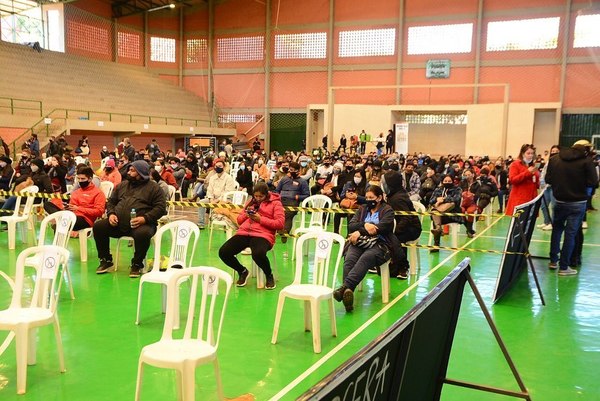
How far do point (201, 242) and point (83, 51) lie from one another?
23519 millimetres

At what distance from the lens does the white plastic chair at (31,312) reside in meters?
3.30


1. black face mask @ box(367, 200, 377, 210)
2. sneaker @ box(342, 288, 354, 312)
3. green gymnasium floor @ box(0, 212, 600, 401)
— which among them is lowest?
green gymnasium floor @ box(0, 212, 600, 401)

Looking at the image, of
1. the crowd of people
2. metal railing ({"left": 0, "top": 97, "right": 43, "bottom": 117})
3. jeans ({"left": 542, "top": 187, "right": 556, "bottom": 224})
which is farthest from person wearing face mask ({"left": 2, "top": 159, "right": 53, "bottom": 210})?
metal railing ({"left": 0, "top": 97, "right": 43, "bottom": 117})

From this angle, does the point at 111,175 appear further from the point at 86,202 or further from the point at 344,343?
the point at 344,343

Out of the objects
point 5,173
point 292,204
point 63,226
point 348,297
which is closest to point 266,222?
point 348,297

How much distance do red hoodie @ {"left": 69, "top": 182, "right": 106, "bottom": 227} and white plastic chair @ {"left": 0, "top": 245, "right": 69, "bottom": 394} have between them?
118 inches

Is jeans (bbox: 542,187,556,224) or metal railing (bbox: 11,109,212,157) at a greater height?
metal railing (bbox: 11,109,212,157)

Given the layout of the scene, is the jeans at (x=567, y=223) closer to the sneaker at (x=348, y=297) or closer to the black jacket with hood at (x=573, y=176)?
the black jacket with hood at (x=573, y=176)

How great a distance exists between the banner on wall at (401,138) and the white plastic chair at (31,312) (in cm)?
1726

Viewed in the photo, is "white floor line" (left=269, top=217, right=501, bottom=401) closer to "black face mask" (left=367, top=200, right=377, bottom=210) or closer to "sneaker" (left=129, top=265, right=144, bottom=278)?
"black face mask" (left=367, top=200, right=377, bottom=210)

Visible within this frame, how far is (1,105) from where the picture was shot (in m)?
20.8

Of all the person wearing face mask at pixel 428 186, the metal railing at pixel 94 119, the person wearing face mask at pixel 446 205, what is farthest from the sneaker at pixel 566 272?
the metal railing at pixel 94 119

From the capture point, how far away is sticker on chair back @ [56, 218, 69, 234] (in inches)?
209

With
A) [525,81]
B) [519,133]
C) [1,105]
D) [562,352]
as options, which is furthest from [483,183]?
[1,105]
